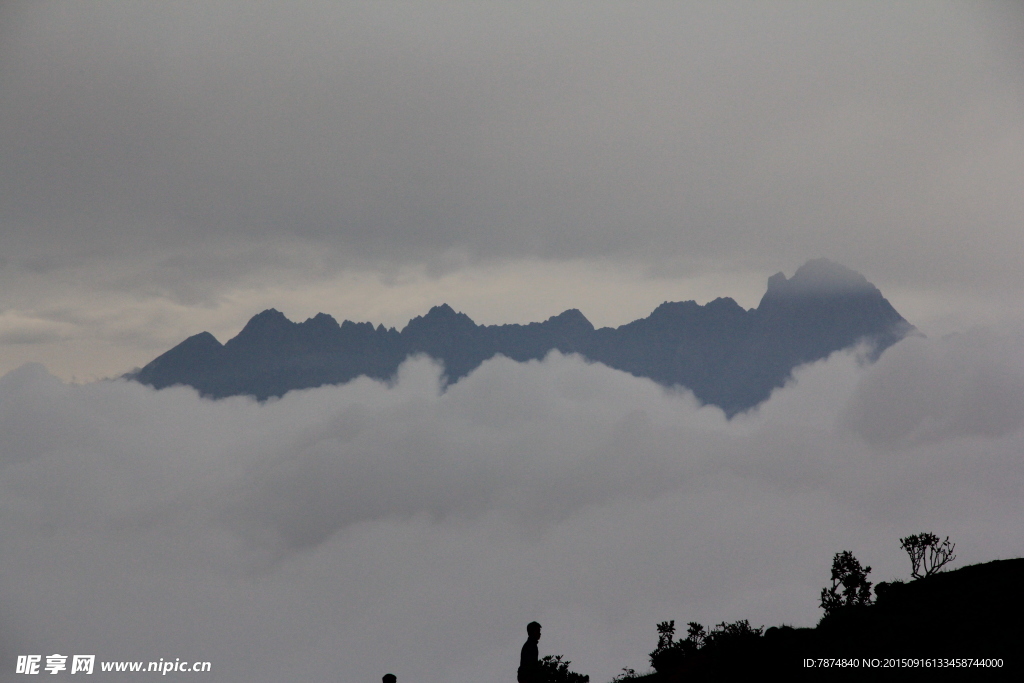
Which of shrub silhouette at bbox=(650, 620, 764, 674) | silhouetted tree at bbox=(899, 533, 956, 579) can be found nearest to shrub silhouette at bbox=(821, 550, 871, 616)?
silhouetted tree at bbox=(899, 533, 956, 579)

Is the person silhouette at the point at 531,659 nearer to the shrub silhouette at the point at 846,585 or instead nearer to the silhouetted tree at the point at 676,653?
the silhouetted tree at the point at 676,653

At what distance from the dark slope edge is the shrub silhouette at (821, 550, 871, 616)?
16155 millimetres

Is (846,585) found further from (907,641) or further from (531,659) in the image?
(531,659)

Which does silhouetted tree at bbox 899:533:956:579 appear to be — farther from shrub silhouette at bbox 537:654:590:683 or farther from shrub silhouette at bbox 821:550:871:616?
shrub silhouette at bbox 537:654:590:683

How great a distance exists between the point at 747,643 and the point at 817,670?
262cm

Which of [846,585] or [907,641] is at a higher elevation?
[846,585]

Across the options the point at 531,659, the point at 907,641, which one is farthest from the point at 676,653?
the point at 531,659

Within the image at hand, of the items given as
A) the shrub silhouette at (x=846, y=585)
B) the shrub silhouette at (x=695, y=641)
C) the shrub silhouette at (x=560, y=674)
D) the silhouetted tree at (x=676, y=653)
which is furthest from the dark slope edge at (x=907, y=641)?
the shrub silhouette at (x=846, y=585)

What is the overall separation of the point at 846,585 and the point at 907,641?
1081 inches

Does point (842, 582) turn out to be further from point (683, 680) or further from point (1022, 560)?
point (683, 680)

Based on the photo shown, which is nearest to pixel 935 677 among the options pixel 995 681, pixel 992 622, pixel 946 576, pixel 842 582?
pixel 995 681

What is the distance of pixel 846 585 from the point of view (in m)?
56.5

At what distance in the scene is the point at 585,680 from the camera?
3491 cm

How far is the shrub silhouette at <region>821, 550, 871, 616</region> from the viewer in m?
55.3
